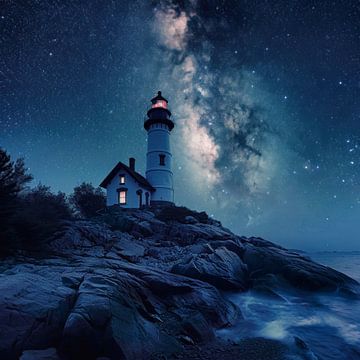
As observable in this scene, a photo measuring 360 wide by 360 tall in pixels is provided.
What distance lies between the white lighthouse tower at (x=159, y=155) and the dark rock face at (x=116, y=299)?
15236 millimetres

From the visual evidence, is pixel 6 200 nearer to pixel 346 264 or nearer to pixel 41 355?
pixel 41 355

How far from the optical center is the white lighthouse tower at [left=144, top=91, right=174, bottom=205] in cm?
2872

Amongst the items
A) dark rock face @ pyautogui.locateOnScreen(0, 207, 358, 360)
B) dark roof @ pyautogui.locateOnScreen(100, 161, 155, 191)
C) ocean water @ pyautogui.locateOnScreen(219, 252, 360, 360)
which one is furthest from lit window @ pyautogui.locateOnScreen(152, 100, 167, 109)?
ocean water @ pyautogui.locateOnScreen(219, 252, 360, 360)

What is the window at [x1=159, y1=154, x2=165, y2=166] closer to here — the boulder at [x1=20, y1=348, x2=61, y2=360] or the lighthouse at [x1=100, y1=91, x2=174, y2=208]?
the lighthouse at [x1=100, y1=91, x2=174, y2=208]

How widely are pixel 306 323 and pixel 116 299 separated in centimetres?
774

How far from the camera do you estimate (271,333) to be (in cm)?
728

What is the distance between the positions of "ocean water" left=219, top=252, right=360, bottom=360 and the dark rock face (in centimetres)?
66

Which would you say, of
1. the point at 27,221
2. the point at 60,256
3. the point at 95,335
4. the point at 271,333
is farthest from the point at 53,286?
the point at 271,333

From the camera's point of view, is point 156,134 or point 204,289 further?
point 156,134

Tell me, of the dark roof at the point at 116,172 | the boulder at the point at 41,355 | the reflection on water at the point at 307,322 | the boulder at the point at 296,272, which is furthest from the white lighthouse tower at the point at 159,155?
the boulder at the point at 41,355

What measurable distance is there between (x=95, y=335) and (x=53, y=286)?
168cm

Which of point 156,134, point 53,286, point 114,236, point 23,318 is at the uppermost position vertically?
point 156,134

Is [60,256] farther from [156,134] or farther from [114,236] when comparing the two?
[156,134]

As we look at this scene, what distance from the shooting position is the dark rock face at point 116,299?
4.20 meters
